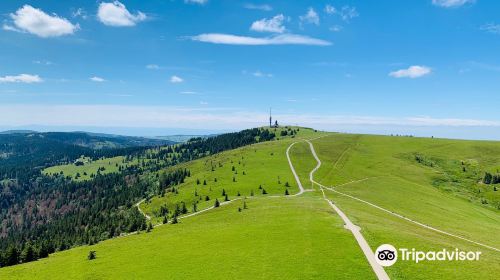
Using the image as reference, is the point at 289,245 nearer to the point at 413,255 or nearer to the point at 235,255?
the point at 235,255

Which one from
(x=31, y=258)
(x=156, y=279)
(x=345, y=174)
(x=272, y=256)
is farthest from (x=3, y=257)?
(x=345, y=174)

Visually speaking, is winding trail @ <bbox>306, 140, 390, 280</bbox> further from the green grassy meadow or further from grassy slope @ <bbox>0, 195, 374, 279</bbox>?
grassy slope @ <bbox>0, 195, 374, 279</bbox>

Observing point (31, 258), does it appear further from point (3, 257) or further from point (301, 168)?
point (301, 168)

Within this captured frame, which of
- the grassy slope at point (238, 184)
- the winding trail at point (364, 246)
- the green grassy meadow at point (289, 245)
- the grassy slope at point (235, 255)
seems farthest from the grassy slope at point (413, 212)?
the grassy slope at point (238, 184)

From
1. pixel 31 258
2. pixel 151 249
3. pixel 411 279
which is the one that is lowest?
pixel 31 258

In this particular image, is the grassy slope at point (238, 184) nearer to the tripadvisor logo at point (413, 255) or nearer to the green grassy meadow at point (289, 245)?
the green grassy meadow at point (289, 245)

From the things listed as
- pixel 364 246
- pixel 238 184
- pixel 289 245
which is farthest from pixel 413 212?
pixel 238 184
